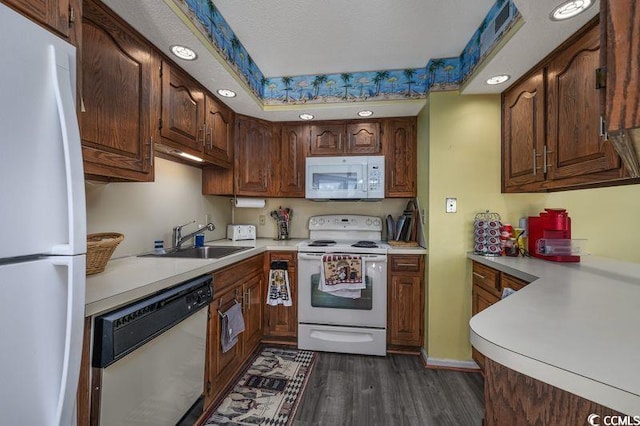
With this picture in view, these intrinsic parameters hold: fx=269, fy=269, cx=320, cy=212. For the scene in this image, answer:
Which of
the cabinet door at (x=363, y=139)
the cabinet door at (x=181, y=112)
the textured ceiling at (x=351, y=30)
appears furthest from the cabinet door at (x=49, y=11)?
the cabinet door at (x=363, y=139)

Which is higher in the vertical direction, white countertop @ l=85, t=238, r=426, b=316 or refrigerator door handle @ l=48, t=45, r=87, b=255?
refrigerator door handle @ l=48, t=45, r=87, b=255

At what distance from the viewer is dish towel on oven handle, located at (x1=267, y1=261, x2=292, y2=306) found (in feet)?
8.07

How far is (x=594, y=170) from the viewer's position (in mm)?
1357

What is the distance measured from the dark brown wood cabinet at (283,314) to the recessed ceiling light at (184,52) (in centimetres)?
163

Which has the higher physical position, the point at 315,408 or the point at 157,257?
the point at 157,257

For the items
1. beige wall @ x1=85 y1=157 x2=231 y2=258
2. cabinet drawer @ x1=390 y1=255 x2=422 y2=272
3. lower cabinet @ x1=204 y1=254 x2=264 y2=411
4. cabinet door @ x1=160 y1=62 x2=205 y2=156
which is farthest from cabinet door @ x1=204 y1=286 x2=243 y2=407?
cabinet drawer @ x1=390 y1=255 x2=422 y2=272

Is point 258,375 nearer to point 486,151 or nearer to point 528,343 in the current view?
point 528,343

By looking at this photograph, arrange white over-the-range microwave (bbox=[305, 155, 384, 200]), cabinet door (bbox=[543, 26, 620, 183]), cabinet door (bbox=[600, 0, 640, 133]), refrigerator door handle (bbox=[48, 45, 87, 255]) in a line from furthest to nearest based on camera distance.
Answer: white over-the-range microwave (bbox=[305, 155, 384, 200])
cabinet door (bbox=[543, 26, 620, 183])
refrigerator door handle (bbox=[48, 45, 87, 255])
cabinet door (bbox=[600, 0, 640, 133])

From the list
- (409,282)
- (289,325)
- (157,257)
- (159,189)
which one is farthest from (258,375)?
(159,189)

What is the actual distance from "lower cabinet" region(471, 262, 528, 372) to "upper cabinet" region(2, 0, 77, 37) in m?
2.23

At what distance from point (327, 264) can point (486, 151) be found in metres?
1.62

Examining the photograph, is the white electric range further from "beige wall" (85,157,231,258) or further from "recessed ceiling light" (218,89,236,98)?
"recessed ceiling light" (218,89,236,98)

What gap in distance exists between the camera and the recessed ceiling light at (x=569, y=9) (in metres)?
1.20

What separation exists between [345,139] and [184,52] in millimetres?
1596
